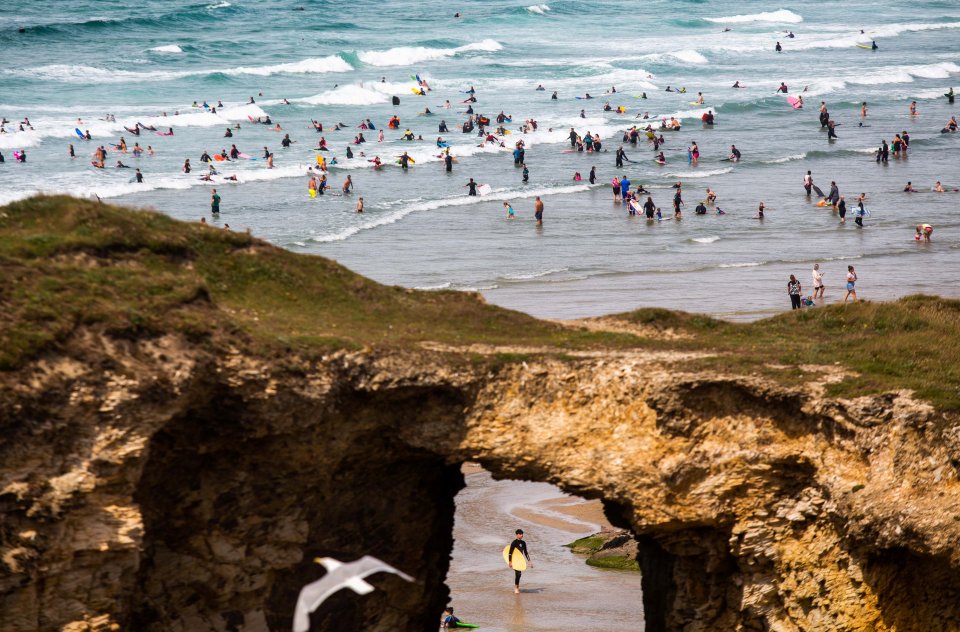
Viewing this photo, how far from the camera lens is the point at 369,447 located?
2102 cm

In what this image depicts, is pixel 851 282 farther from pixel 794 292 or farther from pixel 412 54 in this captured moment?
pixel 412 54

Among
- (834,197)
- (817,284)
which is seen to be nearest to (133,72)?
(834,197)

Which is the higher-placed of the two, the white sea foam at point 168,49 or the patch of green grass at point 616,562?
the white sea foam at point 168,49

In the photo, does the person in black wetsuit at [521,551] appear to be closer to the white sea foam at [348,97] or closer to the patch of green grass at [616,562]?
the patch of green grass at [616,562]

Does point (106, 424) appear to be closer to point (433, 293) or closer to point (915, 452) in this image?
point (433, 293)

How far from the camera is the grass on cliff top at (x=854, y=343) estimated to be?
19828 mm

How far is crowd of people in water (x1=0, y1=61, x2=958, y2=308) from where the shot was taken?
212ft

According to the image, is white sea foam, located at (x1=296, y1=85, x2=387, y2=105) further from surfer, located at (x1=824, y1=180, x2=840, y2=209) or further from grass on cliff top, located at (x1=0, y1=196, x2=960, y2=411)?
grass on cliff top, located at (x1=0, y1=196, x2=960, y2=411)

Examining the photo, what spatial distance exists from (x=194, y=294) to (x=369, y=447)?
Answer: 12.3ft

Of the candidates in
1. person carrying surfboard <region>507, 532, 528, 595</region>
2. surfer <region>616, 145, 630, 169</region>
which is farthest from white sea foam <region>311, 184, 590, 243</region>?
person carrying surfboard <region>507, 532, 528, 595</region>

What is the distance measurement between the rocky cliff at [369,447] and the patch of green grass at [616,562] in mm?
7456

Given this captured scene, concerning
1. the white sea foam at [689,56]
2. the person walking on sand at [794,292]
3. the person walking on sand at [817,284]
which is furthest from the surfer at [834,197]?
the white sea foam at [689,56]

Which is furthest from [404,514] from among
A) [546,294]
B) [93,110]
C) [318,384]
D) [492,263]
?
[93,110]

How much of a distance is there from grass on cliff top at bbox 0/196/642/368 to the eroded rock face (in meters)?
0.55
